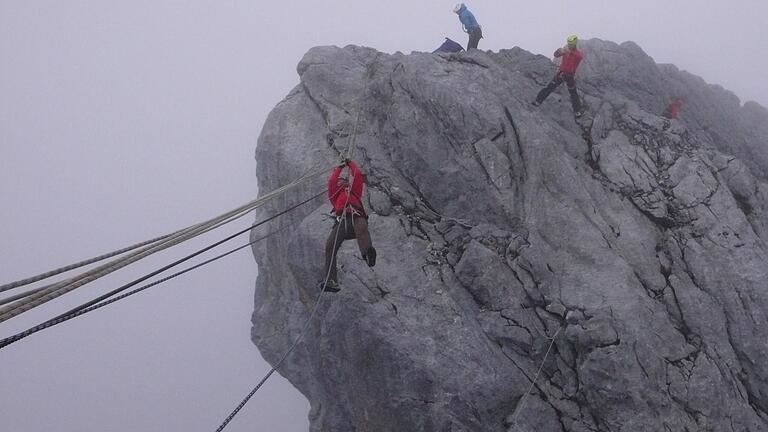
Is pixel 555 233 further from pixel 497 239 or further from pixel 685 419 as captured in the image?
pixel 685 419

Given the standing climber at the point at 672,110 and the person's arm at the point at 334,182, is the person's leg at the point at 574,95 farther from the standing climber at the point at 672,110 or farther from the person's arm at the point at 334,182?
the person's arm at the point at 334,182

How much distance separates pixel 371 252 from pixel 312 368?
7.25 m

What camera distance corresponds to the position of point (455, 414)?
11.9m

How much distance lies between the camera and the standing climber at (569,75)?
1564cm

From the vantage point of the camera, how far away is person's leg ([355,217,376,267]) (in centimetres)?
1030

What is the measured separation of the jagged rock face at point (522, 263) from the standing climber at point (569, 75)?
0.38 m

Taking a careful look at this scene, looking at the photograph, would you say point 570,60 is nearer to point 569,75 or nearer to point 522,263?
point 569,75

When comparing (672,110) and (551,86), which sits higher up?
(672,110)

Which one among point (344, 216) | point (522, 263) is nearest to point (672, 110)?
point (522, 263)

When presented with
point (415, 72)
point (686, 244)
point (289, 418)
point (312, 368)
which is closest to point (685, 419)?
point (686, 244)

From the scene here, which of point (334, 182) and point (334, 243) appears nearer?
point (334, 243)

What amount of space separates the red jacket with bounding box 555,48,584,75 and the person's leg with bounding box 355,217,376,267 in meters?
9.13

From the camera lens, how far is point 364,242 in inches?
412

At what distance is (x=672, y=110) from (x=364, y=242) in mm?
14265
